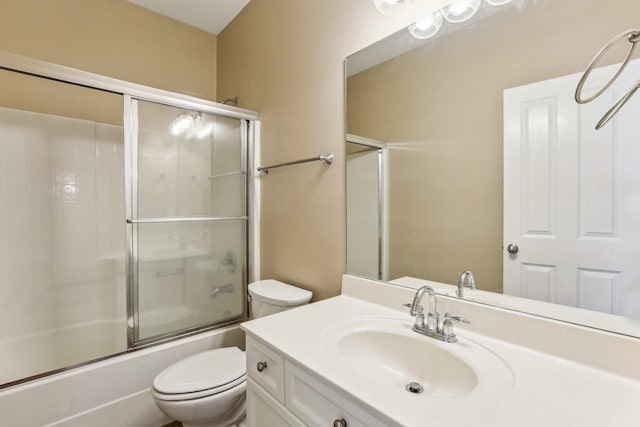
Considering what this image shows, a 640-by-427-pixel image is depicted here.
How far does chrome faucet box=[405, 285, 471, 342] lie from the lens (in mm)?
904

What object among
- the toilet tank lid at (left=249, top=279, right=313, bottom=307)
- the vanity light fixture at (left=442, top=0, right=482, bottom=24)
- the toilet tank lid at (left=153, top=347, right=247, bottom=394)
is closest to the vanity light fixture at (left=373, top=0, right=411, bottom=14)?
the vanity light fixture at (left=442, top=0, right=482, bottom=24)

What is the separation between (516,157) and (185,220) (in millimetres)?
1762

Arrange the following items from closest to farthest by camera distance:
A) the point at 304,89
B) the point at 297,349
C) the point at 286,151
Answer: the point at 297,349
the point at 304,89
the point at 286,151

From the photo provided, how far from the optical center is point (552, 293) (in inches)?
33.0

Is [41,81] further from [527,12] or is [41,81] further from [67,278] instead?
[527,12]

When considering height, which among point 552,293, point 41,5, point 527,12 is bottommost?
point 552,293

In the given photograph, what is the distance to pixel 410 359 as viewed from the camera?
928 mm

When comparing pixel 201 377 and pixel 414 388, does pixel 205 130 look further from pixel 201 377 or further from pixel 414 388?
pixel 414 388

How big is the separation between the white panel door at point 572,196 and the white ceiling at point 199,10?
6.86 ft

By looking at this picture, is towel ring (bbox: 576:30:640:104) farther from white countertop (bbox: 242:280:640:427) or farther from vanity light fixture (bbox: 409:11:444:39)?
white countertop (bbox: 242:280:640:427)

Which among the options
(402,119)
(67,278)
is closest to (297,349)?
(402,119)

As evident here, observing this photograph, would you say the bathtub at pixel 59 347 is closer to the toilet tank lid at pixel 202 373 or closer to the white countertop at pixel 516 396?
the toilet tank lid at pixel 202 373

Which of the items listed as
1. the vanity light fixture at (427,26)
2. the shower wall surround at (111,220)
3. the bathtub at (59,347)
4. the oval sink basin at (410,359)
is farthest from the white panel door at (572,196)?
the bathtub at (59,347)

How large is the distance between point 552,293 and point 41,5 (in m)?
A: 2.97
